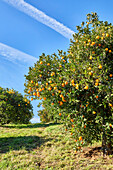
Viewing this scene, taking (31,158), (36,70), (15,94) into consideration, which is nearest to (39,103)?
(36,70)

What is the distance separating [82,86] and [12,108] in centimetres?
1165

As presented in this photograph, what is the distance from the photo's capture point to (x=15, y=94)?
52.6 ft

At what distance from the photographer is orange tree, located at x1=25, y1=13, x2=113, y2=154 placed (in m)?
4.99

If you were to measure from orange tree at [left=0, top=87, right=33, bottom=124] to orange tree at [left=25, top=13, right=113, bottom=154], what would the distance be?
950 cm

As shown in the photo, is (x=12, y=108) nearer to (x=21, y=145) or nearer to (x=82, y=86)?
(x=21, y=145)

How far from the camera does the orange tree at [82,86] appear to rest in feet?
16.4

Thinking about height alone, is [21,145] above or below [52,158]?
above

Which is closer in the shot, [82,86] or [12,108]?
[82,86]

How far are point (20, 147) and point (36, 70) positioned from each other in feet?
14.5

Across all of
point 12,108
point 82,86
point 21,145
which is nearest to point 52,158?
point 21,145

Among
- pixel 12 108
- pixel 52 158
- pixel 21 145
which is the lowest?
pixel 52 158

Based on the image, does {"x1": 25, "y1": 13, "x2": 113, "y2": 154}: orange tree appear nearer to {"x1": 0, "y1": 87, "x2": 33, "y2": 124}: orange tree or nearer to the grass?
the grass

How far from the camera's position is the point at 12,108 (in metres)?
15.1

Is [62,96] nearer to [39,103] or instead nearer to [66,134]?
[39,103]
